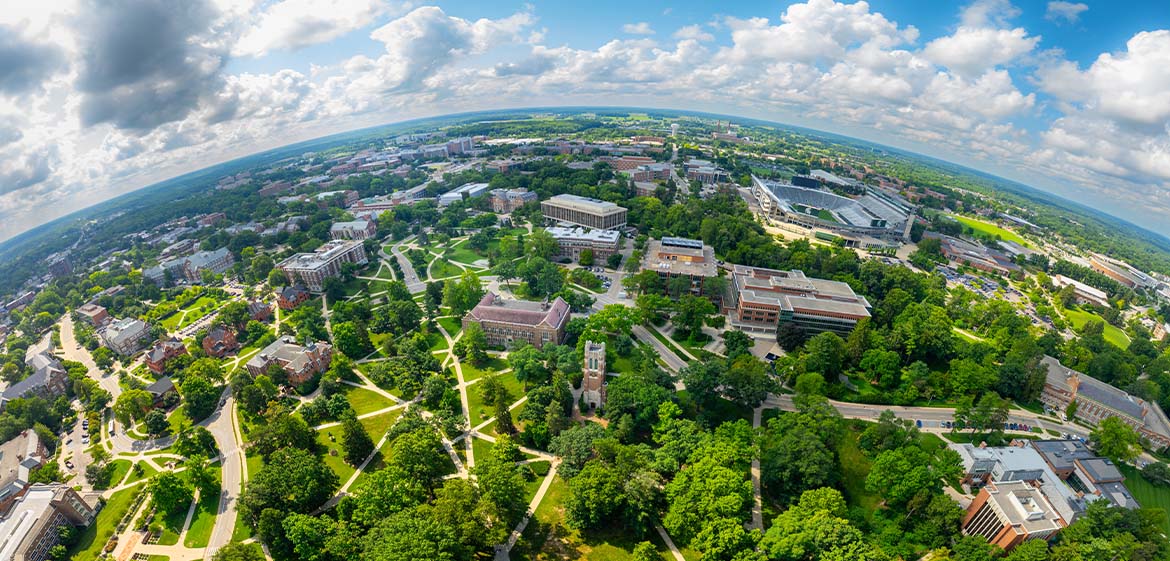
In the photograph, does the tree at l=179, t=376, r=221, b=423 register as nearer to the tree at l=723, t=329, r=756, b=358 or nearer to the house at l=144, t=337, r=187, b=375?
the house at l=144, t=337, r=187, b=375

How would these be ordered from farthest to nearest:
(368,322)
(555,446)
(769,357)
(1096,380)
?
(368,322), (769,357), (1096,380), (555,446)

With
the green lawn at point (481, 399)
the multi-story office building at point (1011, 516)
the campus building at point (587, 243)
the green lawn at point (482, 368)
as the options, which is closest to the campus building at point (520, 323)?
the green lawn at point (482, 368)

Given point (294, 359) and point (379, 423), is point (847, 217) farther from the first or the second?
point (294, 359)

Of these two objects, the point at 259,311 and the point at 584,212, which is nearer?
the point at 259,311

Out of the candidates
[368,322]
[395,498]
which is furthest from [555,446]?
[368,322]

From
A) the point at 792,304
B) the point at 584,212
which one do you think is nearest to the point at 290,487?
the point at 792,304

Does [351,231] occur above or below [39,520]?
above

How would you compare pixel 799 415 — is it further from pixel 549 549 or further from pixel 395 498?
pixel 395 498
